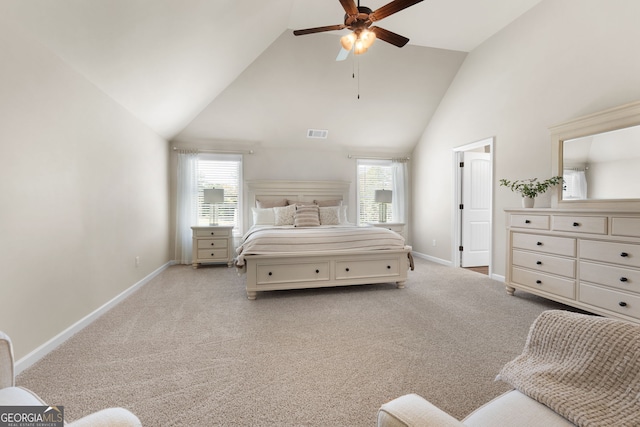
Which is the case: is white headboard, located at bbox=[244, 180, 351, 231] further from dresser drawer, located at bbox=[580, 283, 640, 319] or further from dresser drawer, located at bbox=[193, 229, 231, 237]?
dresser drawer, located at bbox=[580, 283, 640, 319]

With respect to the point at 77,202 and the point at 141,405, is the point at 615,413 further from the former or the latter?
the point at 77,202

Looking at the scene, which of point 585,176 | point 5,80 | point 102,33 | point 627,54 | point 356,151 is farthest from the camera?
point 356,151

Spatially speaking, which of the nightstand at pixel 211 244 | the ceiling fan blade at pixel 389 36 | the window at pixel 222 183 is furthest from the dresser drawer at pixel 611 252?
the window at pixel 222 183

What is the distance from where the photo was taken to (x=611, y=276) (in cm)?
241

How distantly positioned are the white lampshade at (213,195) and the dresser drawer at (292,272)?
2.17m

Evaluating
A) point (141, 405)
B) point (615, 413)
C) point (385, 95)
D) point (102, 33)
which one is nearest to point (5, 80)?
point (102, 33)

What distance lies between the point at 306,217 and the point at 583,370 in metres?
3.98

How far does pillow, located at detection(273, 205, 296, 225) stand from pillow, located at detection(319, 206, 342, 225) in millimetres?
512

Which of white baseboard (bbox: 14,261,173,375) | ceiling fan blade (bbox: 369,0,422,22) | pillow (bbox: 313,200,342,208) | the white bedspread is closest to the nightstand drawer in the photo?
white baseboard (bbox: 14,261,173,375)

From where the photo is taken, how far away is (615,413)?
0.76m

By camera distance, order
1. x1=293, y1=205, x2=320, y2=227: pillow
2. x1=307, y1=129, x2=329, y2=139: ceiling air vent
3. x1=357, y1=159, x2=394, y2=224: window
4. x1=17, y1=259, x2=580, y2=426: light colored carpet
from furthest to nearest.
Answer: x1=357, y1=159, x2=394, y2=224: window
x1=307, y1=129, x2=329, y2=139: ceiling air vent
x1=293, y1=205, x2=320, y2=227: pillow
x1=17, y1=259, x2=580, y2=426: light colored carpet

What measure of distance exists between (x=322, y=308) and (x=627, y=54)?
3769 millimetres

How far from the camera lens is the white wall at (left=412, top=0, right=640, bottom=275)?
274cm

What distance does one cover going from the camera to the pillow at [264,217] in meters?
5.02
